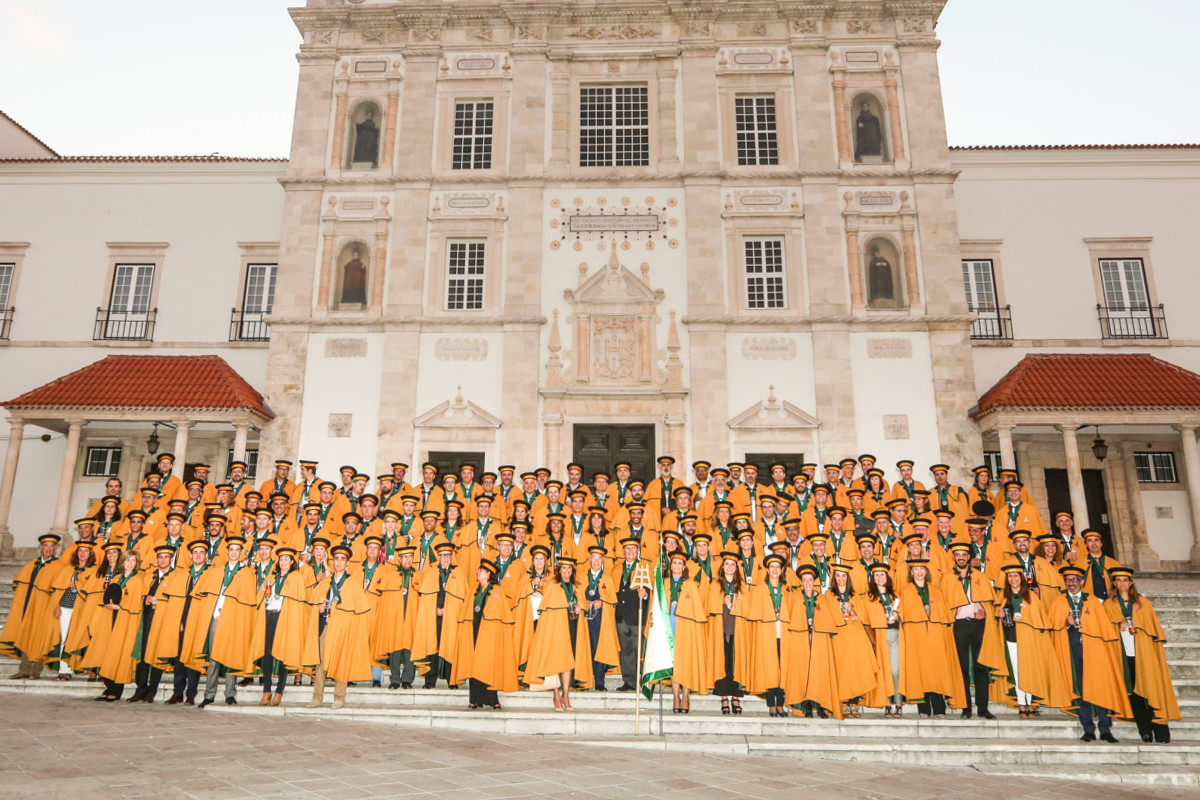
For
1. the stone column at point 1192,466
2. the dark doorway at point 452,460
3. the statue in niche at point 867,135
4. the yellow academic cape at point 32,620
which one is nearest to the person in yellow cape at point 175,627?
the yellow academic cape at point 32,620

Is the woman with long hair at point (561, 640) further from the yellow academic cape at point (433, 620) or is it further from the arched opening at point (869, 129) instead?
the arched opening at point (869, 129)

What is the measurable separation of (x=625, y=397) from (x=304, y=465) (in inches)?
266

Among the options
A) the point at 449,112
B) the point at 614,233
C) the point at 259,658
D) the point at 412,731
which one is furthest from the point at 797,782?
the point at 449,112

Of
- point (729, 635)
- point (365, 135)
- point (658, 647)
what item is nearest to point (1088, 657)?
point (729, 635)

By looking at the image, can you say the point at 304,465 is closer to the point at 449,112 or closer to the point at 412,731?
the point at 412,731

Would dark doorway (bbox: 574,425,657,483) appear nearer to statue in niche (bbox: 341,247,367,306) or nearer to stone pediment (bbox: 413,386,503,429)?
stone pediment (bbox: 413,386,503,429)

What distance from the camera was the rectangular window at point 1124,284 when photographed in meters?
18.5

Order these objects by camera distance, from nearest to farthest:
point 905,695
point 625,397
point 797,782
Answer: point 797,782 → point 905,695 → point 625,397

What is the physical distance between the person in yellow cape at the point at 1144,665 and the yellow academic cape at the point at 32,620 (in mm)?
→ 12169

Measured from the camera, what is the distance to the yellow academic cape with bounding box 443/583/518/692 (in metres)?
8.57

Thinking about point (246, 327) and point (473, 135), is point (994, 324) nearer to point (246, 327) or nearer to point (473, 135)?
point (473, 135)

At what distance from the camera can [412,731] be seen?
7.84 meters

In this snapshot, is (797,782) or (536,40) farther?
(536,40)

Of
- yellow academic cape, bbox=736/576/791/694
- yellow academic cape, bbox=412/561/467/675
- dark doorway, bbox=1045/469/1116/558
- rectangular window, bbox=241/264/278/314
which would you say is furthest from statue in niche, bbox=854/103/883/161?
rectangular window, bbox=241/264/278/314
